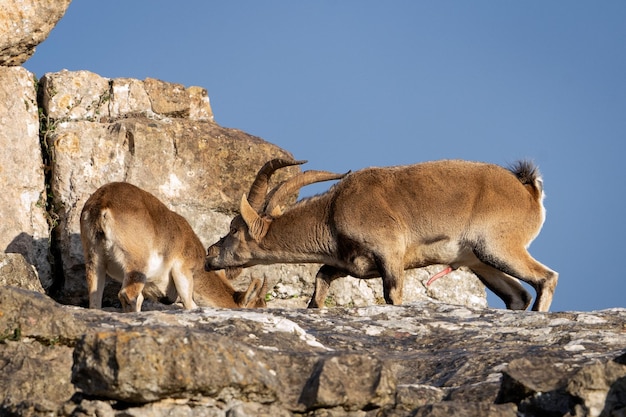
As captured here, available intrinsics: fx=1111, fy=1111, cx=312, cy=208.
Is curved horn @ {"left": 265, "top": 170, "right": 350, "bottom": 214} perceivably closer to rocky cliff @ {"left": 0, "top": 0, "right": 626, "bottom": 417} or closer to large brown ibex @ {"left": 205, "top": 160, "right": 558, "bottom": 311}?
large brown ibex @ {"left": 205, "top": 160, "right": 558, "bottom": 311}

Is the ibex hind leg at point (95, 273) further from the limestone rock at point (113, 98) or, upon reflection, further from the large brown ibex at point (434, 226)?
the limestone rock at point (113, 98)

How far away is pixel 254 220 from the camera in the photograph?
46.7 feet

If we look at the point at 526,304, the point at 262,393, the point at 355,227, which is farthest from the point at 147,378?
the point at 526,304

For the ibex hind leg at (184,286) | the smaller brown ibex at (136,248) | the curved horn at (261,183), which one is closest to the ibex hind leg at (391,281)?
the curved horn at (261,183)

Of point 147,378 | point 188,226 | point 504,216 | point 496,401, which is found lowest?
point 147,378

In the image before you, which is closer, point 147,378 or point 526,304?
point 147,378

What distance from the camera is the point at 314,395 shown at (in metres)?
5.39

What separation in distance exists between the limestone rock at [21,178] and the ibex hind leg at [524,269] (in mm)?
5889

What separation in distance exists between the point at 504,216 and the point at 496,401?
747cm

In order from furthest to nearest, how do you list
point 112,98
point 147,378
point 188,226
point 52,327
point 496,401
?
point 112,98 → point 188,226 → point 52,327 → point 496,401 → point 147,378

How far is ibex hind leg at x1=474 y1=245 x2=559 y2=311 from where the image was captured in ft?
42.4

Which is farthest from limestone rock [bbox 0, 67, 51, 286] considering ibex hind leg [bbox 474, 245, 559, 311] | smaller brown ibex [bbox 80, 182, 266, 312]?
ibex hind leg [bbox 474, 245, 559, 311]

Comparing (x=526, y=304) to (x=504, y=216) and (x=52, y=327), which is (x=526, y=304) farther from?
(x=52, y=327)

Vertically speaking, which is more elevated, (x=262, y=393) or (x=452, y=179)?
(x=452, y=179)
